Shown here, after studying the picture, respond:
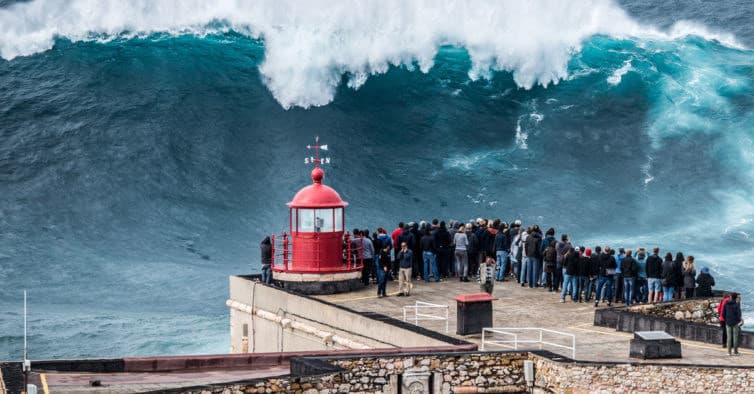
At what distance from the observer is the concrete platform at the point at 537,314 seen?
2292 centimetres

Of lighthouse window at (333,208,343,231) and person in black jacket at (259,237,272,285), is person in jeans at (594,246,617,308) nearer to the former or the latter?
Answer: lighthouse window at (333,208,343,231)

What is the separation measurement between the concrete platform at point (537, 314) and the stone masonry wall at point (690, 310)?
1.17 meters

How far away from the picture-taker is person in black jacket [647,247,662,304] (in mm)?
27672

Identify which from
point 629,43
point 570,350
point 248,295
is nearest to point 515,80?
point 629,43

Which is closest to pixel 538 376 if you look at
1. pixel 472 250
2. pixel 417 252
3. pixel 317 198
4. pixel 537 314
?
pixel 537 314

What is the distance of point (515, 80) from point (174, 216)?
15.0 m

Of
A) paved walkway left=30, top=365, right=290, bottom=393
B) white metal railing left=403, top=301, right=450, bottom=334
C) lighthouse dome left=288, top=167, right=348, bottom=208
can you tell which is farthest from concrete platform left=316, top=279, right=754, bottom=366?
paved walkway left=30, top=365, right=290, bottom=393

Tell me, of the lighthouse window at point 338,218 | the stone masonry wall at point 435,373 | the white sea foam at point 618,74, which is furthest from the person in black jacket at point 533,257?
the white sea foam at point 618,74

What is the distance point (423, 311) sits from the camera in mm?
27234

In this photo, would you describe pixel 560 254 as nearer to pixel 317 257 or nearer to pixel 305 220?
pixel 317 257

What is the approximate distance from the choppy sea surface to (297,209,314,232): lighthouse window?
6.57m

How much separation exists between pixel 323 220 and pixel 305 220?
359mm

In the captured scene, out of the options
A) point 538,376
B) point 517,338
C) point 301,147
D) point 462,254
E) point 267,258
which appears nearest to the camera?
point 538,376

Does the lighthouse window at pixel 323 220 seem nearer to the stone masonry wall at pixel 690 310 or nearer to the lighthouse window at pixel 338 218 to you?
the lighthouse window at pixel 338 218
